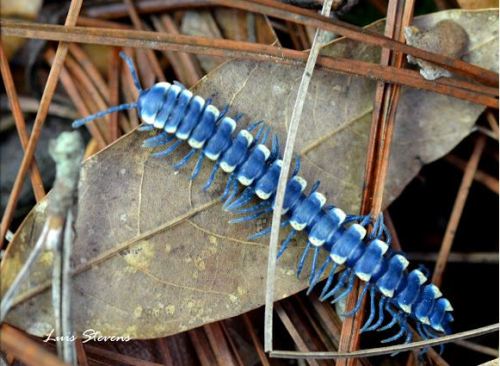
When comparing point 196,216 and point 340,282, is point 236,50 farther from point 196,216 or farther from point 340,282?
point 340,282

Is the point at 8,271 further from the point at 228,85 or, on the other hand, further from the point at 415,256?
the point at 415,256

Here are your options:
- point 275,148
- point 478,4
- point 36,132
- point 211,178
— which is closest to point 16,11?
point 36,132

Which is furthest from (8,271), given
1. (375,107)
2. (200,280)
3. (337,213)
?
(375,107)

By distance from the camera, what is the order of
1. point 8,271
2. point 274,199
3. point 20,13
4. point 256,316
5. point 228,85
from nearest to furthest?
point 8,271 → point 274,199 → point 228,85 → point 256,316 → point 20,13

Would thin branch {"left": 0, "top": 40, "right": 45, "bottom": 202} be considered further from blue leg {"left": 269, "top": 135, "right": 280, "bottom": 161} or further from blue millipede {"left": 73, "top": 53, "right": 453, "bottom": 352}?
blue leg {"left": 269, "top": 135, "right": 280, "bottom": 161}

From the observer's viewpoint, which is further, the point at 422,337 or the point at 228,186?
the point at 422,337

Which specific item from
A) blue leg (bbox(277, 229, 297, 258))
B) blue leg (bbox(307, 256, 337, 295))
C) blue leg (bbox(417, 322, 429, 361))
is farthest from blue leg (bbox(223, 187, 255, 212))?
blue leg (bbox(417, 322, 429, 361))
